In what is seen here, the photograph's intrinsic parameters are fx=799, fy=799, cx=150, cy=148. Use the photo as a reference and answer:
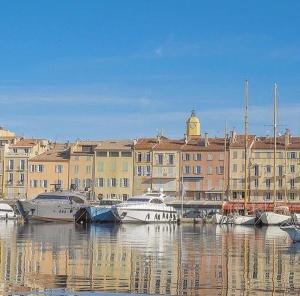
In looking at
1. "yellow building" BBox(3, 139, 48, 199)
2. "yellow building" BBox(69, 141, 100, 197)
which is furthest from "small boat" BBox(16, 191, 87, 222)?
"yellow building" BBox(3, 139, 48, 199)

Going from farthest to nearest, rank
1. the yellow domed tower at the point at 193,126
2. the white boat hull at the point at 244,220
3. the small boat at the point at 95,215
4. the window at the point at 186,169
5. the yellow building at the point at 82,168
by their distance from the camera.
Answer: the yellow domed tower at the point at 193,126 → the yellow building at the point at 82,168 → the window at the point at 186,169 → the white boat hull at the point at 244,220 → the small boat at the point at 95,215

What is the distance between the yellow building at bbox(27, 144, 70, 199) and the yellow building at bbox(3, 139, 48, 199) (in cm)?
90

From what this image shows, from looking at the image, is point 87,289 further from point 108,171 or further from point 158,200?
point 108,171

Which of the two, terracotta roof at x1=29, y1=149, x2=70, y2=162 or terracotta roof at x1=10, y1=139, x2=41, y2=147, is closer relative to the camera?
terracotta roof at x1=29, y1=149, x2=70, y2=162

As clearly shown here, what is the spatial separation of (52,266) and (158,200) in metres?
62.7

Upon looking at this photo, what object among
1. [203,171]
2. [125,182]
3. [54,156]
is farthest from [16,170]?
[203,171]

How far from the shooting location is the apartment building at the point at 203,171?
121125mm

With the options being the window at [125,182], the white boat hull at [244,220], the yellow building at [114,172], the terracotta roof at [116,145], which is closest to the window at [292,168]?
the yellow building at [114,172]

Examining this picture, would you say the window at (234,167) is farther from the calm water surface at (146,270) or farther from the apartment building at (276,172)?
the calm water surface at (146,270)

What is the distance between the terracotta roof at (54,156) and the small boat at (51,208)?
35216mm

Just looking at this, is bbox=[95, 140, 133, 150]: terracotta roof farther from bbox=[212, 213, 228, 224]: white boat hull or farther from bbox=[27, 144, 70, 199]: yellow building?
bbox=[212, 213, 228, 224]: white boat hull

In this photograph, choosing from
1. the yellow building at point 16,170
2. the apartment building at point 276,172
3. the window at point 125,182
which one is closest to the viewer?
the apartment building at point 276,172

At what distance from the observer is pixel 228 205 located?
112500 mm

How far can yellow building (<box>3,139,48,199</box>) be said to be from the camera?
126688 mm
